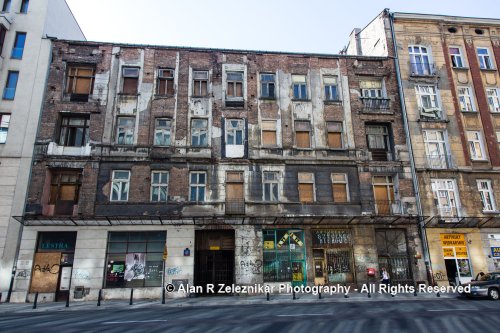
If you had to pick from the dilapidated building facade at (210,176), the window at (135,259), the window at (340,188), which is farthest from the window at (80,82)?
the window at (340,188)

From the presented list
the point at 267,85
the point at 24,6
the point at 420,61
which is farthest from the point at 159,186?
the point at 420,61

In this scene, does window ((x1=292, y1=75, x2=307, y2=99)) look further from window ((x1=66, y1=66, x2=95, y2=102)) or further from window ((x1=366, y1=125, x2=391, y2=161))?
window ((x1=66, y1=66, x2=95, y2=102))

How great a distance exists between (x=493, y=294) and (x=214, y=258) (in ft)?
49.4

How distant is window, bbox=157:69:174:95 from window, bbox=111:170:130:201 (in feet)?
20.7

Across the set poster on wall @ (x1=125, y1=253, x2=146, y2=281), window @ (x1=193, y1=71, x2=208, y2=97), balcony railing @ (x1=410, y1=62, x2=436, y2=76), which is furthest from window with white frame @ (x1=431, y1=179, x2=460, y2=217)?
poster on wall @ (x1=125, y1=253, x2=146, y2=281)

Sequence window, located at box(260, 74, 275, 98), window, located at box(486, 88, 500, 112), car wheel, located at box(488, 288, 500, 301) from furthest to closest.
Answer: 1. window, located at box(486, 88, 500, 112)
2. window, located at box(260, 74, 275, 98)
3. car wheel, located at box(488, 288, 500, 301)

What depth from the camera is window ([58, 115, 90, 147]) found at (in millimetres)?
21594

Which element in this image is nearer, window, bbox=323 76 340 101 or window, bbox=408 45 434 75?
window, bbox=323 76 340 101

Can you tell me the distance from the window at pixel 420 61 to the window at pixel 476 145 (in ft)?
18.6

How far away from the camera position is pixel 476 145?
2444 centimetres

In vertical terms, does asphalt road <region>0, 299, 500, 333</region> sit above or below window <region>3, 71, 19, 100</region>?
below

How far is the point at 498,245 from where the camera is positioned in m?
22.2

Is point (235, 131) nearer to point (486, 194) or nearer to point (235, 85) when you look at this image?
point (235, 85)

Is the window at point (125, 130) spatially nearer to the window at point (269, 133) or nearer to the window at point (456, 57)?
the window at point (269, 133)
